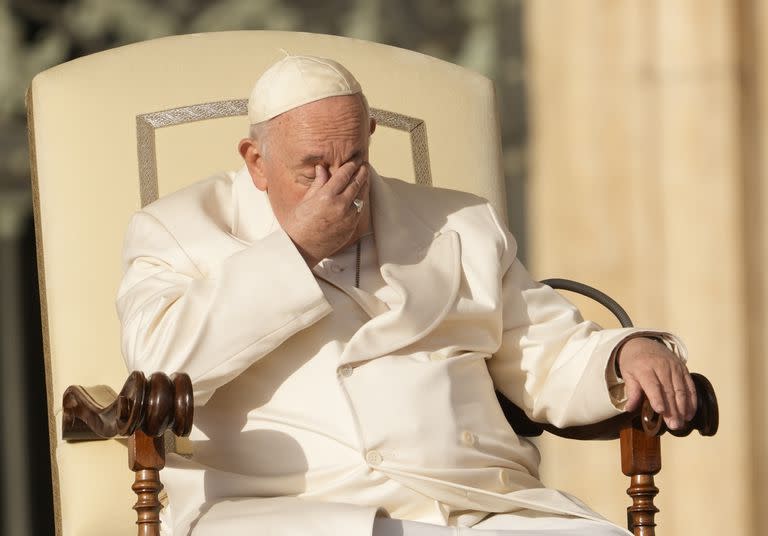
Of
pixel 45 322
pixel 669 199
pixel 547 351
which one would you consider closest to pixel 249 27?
pixel 669 199

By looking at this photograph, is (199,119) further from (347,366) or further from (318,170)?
(347,366)

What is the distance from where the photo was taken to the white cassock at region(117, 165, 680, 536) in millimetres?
2691

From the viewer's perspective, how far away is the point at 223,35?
355 centimetres

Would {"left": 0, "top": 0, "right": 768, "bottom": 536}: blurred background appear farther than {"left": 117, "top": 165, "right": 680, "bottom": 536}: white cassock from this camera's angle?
Yes

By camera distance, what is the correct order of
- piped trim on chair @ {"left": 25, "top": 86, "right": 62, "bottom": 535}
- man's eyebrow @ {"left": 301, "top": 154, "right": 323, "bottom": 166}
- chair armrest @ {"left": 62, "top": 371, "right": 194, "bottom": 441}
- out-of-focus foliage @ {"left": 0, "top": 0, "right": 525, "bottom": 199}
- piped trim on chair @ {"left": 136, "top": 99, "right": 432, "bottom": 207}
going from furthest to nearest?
out-of-focus foliage @ {"left": 0, "top": 0, "right": 525, "bottom": 199} → piped trim on chair @ {"left": 136, "top": 99, "right": 432, "bottom": 207} → piped trim on chair @ {"left": 25, "top": 86, "right": 62, "bottom": 535} → man's eyebrow @ {"left": 301, "top": 154, "right": 323, "bottom": 166} → chair armrest @ {"left": 62, "top": 371, "right": 194, "bottom": 441}

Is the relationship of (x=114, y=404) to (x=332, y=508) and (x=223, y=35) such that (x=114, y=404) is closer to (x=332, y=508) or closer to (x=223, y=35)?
(x=332, y=508)

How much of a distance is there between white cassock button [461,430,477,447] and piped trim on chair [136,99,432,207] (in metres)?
0.83

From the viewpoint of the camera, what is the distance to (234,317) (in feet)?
8.81

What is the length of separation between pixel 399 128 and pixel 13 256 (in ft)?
6.32

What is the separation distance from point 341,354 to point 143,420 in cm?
43

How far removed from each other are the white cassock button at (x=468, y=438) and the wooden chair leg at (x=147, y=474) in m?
0.52

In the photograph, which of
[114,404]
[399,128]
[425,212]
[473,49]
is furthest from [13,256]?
[114,404]

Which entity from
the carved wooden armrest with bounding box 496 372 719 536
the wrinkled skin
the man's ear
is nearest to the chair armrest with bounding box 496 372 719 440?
the carved wooden armrest with bounding box 496 372 719 536

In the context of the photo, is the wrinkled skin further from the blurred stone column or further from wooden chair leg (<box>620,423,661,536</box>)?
the blurred stone column
